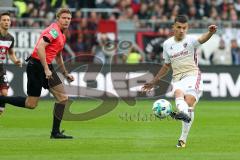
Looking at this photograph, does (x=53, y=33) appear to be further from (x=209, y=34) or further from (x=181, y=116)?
(x=181, y=116)

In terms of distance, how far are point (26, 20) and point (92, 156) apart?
1613 cm

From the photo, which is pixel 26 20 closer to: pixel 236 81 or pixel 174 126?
pixel 236 81

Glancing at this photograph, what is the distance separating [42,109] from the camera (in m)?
22.5

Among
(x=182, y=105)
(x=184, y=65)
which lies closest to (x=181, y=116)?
(x=182, y=105)

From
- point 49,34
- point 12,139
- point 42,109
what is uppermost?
point 49,34

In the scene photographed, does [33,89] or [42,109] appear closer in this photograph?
[33,89]

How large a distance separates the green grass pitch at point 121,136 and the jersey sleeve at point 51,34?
187cm

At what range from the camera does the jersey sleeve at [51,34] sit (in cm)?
1447

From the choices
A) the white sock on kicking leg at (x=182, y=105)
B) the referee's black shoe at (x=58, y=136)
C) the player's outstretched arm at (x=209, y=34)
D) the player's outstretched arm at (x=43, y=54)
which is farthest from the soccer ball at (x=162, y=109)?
the referee's black shoe at (x=58, y=136)

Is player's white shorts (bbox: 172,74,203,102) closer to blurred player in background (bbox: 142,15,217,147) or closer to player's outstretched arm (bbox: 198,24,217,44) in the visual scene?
blurred player in background (bbox: 142,15,217,147)

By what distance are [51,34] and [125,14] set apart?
15413 millimetres

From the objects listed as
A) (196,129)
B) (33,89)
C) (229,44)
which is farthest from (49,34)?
(229,44)

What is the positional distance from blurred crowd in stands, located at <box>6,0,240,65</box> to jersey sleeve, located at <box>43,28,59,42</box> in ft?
42.7

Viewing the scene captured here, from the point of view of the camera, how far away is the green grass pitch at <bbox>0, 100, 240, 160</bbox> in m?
12.4
